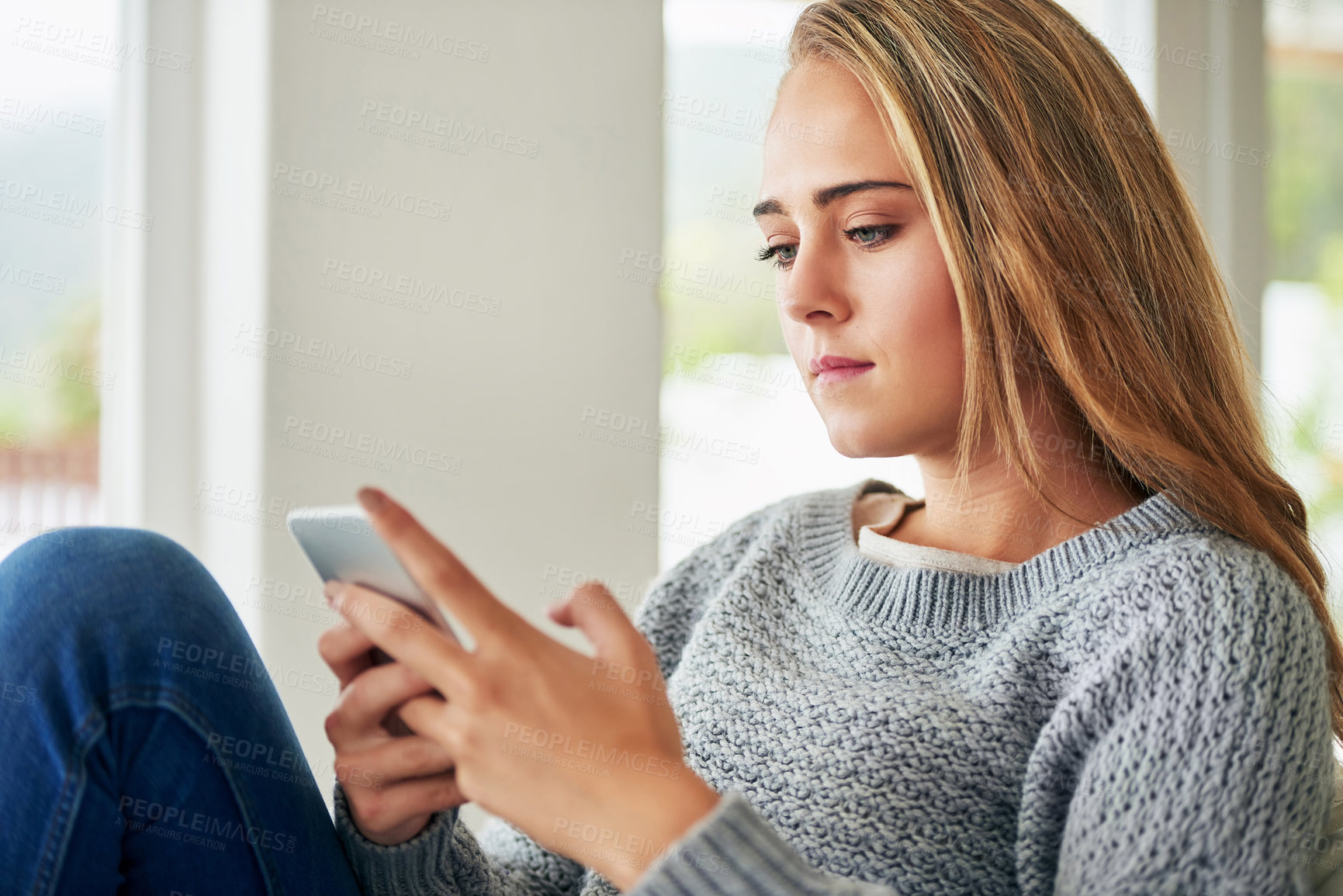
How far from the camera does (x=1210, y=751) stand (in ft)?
2.35

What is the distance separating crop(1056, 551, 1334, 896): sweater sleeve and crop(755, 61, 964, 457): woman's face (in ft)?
0.85

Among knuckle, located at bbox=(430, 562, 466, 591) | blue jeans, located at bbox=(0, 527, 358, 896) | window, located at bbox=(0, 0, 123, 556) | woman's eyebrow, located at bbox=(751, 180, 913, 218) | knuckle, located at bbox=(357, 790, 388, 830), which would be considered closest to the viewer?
knuckle, located at bbox=(430, 562, 466, 591)

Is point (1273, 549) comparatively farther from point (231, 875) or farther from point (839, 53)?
point (231, 875)

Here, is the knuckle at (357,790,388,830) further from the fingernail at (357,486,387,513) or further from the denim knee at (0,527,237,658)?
the fingernail at (357,486,387,513)

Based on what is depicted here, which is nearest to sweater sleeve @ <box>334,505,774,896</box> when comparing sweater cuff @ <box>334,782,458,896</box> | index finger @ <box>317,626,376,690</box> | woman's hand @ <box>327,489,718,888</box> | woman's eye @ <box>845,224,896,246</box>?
sweater cuff @ <box>334,782,458,896</box>

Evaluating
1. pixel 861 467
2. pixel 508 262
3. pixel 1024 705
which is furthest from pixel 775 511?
pixel 861 467

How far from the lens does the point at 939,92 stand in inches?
37.0

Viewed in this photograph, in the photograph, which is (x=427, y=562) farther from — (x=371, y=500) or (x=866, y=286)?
(x=866, y=286)

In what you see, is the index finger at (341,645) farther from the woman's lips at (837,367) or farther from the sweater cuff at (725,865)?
the woman's lips at (837,367)

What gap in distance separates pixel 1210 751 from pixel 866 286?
0.46 m

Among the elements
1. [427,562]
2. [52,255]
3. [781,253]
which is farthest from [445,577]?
[52,255]

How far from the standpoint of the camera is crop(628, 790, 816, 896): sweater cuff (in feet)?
2.10

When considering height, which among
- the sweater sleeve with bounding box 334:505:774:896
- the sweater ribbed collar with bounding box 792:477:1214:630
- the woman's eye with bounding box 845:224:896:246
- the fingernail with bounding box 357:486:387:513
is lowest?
the sweater sleeve with bounding box 334:505:774:896

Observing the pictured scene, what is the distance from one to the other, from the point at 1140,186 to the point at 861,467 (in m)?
1.13
